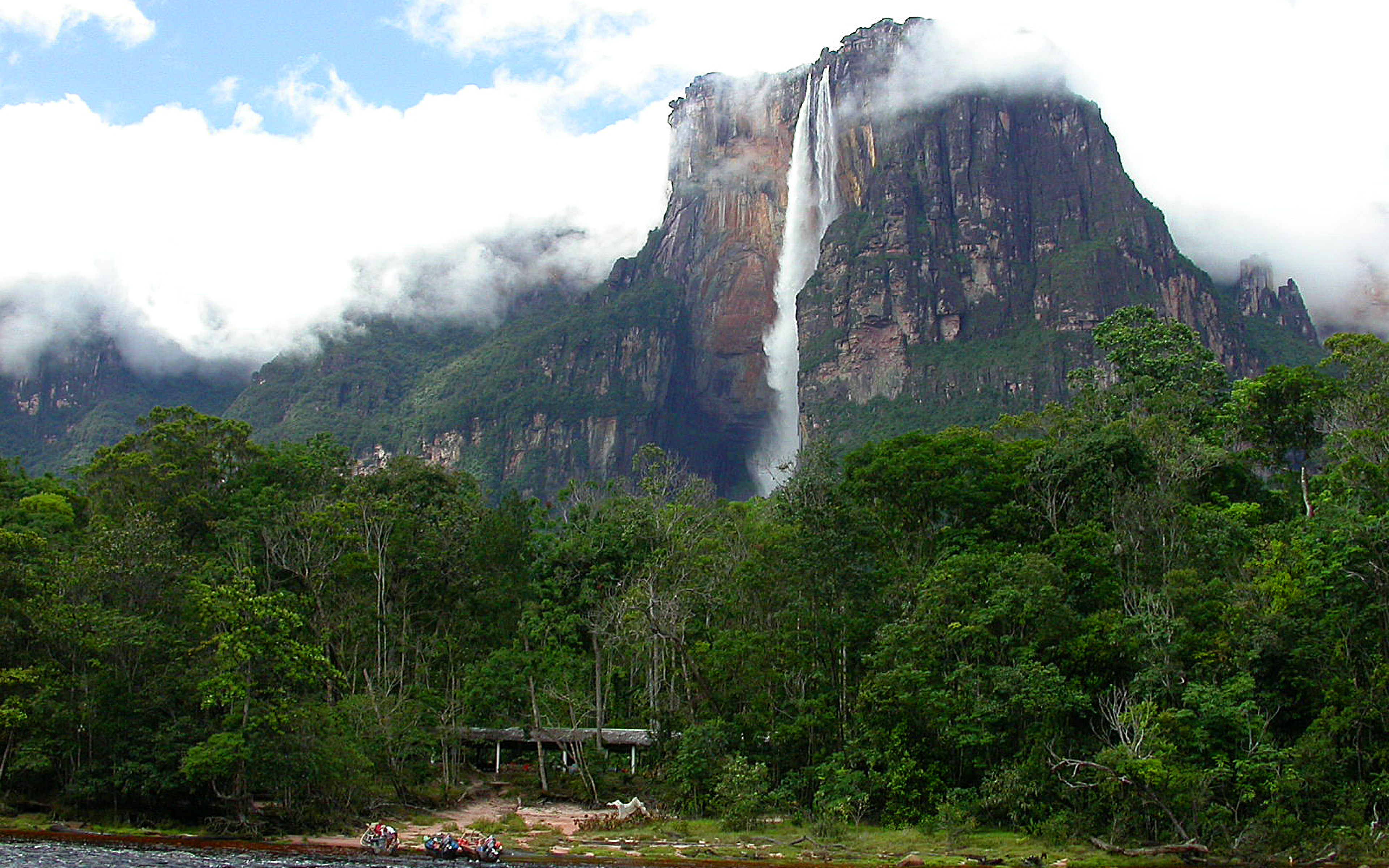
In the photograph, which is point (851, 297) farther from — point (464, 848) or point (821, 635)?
point (464, 848)

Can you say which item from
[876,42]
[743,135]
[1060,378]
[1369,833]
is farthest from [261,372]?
[1369,833]

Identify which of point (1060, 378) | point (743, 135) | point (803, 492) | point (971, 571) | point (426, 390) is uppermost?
point (743, 135)

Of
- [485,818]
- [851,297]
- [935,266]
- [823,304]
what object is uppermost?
[935,266]

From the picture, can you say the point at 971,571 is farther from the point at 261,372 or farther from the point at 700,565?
the point at 261,372

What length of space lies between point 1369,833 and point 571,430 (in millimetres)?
113652

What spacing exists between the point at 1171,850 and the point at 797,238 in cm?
11449

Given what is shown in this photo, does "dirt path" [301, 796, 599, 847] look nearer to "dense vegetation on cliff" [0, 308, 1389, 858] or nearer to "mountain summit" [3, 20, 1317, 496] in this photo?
"dense vegetation on cliff" [0, 308, 1389, 858]

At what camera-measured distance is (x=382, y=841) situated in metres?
30.0

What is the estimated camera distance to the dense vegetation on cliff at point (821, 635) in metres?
29.5

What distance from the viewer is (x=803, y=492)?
3734cm

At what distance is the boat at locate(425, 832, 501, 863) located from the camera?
94.2ft

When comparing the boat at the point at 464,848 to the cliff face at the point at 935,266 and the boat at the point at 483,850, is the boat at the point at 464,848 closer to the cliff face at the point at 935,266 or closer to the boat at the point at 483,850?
the boat at the point at 483,850

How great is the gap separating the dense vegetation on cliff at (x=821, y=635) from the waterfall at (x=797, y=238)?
277ft

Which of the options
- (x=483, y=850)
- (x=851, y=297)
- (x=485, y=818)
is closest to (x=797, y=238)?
(x=851, y=297)
